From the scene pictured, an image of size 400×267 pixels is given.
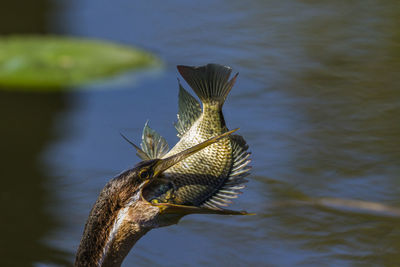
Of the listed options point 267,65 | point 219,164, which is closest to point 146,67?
point 267,65

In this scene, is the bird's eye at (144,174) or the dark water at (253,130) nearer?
the bird's eye at (144,174)

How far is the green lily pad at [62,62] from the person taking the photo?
19.0 feet

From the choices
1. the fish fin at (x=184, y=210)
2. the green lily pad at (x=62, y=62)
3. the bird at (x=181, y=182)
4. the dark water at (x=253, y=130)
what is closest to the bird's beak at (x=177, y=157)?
the bird at (x=181, y=182)

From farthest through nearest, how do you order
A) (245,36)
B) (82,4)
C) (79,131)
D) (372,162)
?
(82,4), (245,36), (79,131), (372,162)

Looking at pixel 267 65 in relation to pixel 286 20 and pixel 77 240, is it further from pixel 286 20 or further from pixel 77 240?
pixel 77 240

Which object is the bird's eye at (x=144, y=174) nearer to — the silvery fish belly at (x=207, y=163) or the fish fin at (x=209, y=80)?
the silvery fish belly at (x=207, y=163)

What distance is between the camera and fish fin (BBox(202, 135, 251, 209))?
2562 millimetres

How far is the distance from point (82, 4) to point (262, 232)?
4.45 metres

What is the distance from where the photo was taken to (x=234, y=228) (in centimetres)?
368

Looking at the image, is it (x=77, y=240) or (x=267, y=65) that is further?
(x=267, y=65)

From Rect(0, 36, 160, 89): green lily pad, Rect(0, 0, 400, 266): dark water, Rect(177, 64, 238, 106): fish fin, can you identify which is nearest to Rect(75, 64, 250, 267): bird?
Rect(177, 64, 238, 106): fish fin

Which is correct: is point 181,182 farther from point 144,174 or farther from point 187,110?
point 187,110

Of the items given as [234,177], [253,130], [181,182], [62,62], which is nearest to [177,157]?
[181,182]

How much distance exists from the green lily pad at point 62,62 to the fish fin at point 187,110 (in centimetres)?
311
